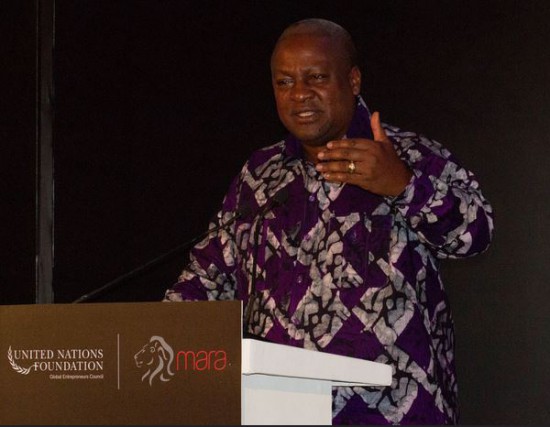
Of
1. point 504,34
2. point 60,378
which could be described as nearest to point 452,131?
point 504,34

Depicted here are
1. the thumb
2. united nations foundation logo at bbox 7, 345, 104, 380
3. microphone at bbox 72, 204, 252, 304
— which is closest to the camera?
united nations foundation logo at bbox 7, 345, 104, 380

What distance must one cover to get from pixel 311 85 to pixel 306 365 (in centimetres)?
133

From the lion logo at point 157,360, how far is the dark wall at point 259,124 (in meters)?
2.06

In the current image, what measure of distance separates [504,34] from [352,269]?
3.99ft

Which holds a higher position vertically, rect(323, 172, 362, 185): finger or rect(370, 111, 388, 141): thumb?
rect(370, 111, 388, 141): thumb

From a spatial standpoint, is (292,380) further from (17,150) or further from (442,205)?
(17,150)

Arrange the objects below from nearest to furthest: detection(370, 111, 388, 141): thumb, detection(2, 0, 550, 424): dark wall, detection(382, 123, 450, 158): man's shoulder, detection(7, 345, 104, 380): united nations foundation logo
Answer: detection(7, 345, 104, 380): united nations foundation logo
detection(370, 111, 388, 141): thumb
detection(382, 123, 450, 158): man's shoulder
detection(2, 0, 550, 424): dark wall

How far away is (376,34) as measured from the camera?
3.65 metres

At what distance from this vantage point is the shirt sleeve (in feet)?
8.00

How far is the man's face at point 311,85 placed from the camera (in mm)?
2814

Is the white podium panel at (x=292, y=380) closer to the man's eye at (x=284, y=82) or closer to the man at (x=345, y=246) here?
the man at (x=345, y=246)

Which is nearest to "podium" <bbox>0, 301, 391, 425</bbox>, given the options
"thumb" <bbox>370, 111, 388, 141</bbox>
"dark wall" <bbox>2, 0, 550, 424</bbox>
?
"thumb" <bbox>370, 111, 388, 141</bbox>

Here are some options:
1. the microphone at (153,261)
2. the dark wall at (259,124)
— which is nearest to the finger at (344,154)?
the microphone at (153,261)

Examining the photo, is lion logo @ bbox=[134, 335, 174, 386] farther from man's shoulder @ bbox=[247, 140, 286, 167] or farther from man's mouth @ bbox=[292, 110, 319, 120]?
man's shoulder @ bbox=[247, 140, 286, 167]
